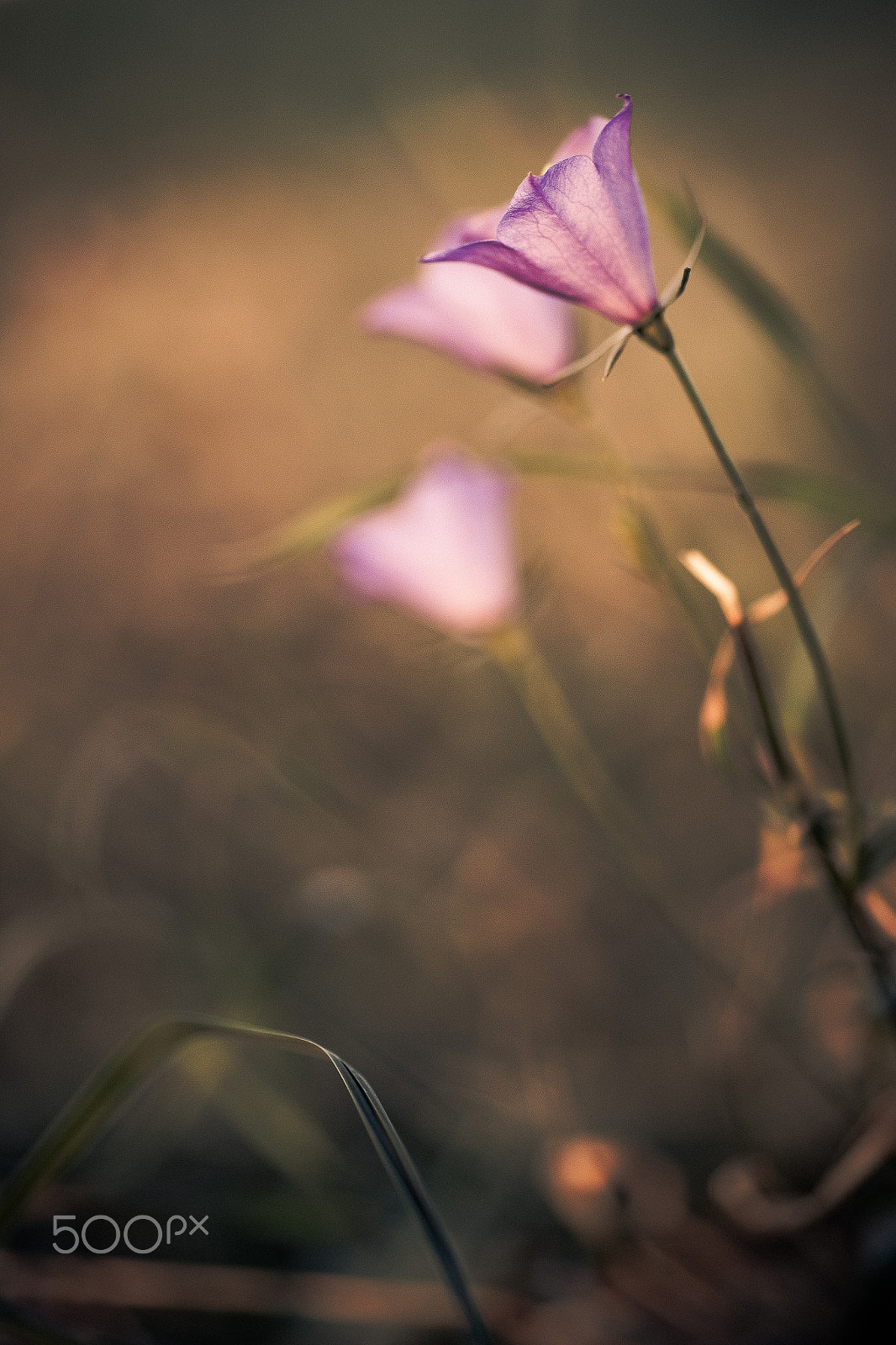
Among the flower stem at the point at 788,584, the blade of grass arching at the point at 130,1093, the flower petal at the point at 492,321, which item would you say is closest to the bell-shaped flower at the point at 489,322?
the flower petal at the point at 492,321

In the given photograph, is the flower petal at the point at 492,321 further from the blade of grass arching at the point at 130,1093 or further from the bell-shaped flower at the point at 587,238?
the blade of grass arching at the point at 130,1093

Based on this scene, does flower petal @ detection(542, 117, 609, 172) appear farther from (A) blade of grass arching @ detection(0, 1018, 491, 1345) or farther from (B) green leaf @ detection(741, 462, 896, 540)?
(A) blade of grass arching @ detection(0, 1018, 491, 1345)

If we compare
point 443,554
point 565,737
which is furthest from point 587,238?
point 565,737

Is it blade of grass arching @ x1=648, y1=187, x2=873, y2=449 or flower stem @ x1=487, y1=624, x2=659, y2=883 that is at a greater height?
blade of grass arching @ x1=648, y1=187, x2=873, y2=449

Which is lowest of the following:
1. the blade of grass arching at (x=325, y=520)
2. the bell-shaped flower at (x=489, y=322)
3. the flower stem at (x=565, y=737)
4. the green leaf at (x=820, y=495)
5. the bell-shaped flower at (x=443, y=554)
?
the flower stem at (x=565, y=737)

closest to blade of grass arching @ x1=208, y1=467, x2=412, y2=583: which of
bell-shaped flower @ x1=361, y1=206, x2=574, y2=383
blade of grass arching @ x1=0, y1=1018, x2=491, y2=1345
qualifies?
bell-shaped flower @ x1=361, y1=206, x2=574, y2=383

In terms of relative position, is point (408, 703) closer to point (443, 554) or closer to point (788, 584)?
point (443, 554)
